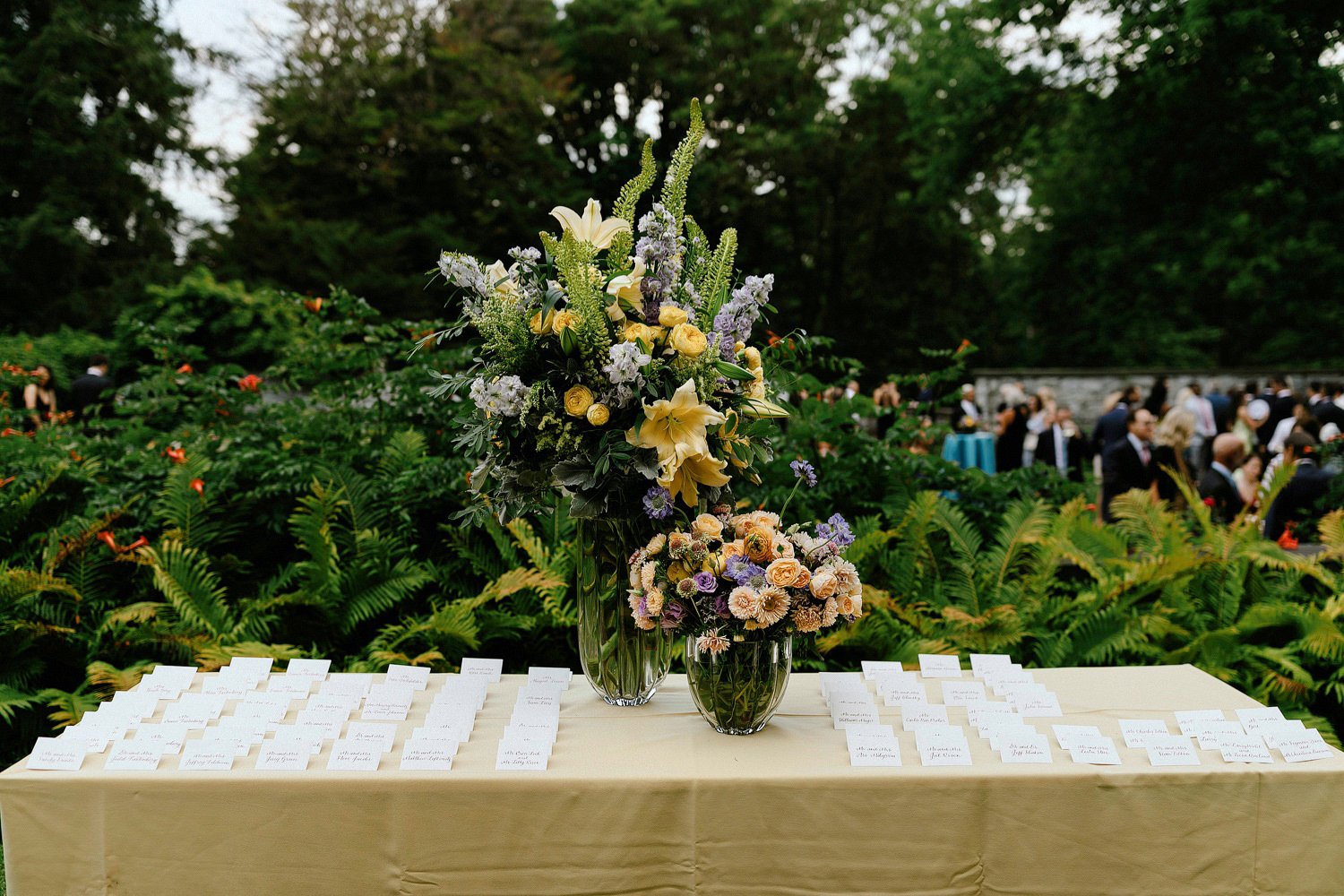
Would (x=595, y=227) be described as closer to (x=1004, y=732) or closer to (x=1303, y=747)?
(x=1004, y=732)

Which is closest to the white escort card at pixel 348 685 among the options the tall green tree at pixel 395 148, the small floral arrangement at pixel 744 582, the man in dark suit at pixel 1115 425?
the small floral arrangement at pixel 744 582

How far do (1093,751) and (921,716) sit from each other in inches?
14.1

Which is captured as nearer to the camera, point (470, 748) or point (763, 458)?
point (470, 748)

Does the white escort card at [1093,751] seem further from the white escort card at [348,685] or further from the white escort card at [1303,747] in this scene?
the white escort card at [348,685]

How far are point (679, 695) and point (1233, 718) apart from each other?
1276 mm

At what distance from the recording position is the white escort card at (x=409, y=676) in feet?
7.69

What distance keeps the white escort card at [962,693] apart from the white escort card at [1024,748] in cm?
23

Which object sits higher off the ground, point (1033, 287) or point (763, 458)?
point (1033, 287)

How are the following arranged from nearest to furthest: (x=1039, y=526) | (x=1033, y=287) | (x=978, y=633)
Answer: (x=978, y=633) → (x=1039, y=526) → (x=1033, y=287)

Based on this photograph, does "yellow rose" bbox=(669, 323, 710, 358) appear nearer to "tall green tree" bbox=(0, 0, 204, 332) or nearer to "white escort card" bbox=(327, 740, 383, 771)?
"white escort card" bbox=(327, 740, 383, 771)

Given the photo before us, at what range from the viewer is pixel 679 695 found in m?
2.37

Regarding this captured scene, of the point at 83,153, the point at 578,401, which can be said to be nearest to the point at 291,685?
the point at 578,401

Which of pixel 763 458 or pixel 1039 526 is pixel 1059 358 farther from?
pixel 763 458

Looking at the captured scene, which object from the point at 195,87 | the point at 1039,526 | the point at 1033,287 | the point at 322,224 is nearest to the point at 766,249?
the point at 1033,287
